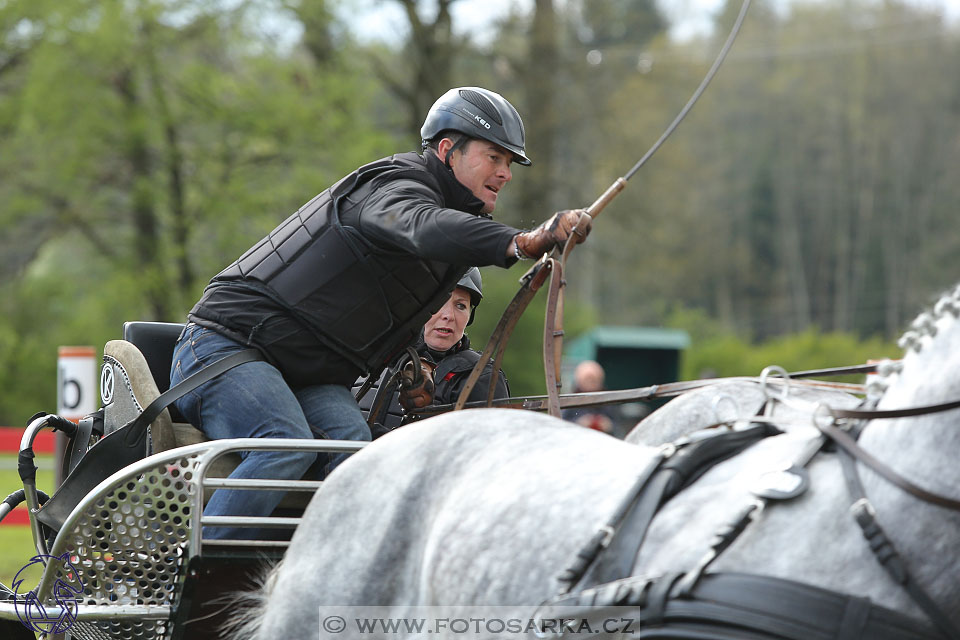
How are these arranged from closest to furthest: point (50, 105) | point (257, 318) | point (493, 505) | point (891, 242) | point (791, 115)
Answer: point (493, 505), point (257, 318), point (50, 105), point (891, 242), point (791, 115)

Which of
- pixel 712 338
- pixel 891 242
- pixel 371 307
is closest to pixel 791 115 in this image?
pixel 891 242

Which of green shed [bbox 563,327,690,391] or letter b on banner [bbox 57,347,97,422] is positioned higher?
letter b on banner [bbox 57,347,97,422]

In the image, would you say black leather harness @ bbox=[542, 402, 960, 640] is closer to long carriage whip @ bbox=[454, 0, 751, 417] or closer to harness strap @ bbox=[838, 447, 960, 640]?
harness strap @ bbox=[838, 447, 960, 640]

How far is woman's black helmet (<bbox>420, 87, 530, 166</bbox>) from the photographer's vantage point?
148 inches

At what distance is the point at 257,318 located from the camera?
3.74 m

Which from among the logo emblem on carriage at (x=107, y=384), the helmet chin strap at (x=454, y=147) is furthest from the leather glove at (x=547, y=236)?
the logo emblem on carriage at (x=107, y=384)

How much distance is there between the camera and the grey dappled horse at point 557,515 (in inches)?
79.3

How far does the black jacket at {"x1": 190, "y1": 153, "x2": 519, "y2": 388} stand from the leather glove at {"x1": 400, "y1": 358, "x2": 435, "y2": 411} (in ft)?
1.33

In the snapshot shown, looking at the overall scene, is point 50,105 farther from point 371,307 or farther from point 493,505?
point 493,505

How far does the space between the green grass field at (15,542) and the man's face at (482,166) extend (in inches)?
200

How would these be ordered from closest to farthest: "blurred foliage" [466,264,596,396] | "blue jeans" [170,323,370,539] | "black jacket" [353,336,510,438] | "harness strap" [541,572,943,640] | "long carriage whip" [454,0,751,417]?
"harness strap" [541,572,943,640]
"long carriage whip" [454,0,751,417]
"blue jeans" [170,323,370,539]
"black jacket" [353,336,510,438]
"blurred foliage" [466,264,596,396]

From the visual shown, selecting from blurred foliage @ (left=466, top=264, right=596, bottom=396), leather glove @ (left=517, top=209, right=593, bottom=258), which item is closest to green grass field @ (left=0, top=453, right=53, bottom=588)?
leather glove @ (left=517, top=209, right=593, bottom=258)

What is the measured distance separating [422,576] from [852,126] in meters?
39.8

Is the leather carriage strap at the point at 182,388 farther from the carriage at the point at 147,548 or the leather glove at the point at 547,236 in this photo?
the leather glove at the point at 547,236
